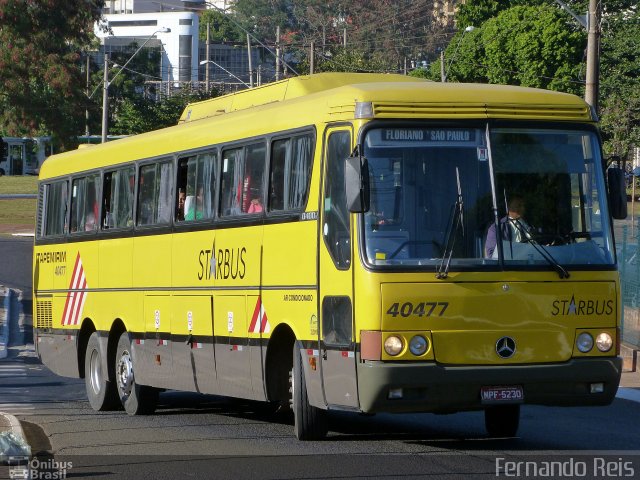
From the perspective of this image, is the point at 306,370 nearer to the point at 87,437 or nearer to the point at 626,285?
the point at 87,437

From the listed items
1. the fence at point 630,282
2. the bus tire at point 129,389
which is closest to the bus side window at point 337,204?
the bus tire at point 129,389

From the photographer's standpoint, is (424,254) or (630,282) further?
(630,282)

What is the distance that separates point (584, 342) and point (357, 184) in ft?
7.87

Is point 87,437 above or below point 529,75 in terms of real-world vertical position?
below

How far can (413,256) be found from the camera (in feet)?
38.1

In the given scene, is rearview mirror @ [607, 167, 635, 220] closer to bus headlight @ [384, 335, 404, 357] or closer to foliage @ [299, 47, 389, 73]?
bus headlight @ [384, 335, 404, 357]

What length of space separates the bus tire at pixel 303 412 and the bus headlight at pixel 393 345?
1.36m

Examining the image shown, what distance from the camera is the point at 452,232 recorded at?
38.4 feet

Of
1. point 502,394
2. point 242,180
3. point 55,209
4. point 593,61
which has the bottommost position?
point 502,394

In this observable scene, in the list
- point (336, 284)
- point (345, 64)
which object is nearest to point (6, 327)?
point (336, 284)

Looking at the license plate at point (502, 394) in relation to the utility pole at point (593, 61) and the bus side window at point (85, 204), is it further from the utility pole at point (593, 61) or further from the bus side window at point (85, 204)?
the utility pole at point (593, 61)

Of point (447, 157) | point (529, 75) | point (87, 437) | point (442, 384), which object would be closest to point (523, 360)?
point (442, 384)

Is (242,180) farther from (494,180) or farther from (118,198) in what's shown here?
(118,198)

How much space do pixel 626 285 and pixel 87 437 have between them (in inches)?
490
